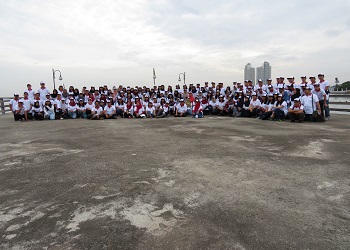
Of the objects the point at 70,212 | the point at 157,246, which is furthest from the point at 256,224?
the point at 70,212

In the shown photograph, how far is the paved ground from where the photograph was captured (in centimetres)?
229

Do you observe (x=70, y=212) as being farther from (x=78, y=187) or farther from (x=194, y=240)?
(x=194, y=240)

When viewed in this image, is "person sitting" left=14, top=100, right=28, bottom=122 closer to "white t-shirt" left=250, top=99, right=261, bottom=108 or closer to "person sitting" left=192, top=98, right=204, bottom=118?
"person sitting" left=192, top=98, right=204, bottom=118

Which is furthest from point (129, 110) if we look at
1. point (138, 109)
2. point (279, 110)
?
point (279, 110)

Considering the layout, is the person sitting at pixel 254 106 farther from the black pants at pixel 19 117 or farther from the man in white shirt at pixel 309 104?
the black pants at pixel 19 117

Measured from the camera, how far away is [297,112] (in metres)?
9.47

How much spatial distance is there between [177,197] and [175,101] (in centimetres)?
1092

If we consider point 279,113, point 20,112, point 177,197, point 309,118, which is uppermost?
point 20,112

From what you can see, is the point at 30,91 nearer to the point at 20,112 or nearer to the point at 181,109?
the point at 20,112

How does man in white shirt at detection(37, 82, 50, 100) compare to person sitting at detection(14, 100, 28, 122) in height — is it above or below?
A: above

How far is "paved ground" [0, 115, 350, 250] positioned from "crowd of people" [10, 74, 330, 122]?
548 centimetres

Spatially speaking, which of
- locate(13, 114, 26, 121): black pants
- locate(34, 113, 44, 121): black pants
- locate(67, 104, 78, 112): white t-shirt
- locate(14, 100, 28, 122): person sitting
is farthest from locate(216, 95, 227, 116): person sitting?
locate(13, 114, 26, 121): black pants

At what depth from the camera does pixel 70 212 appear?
9.04 feet

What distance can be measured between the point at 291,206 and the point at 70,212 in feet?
7.70
